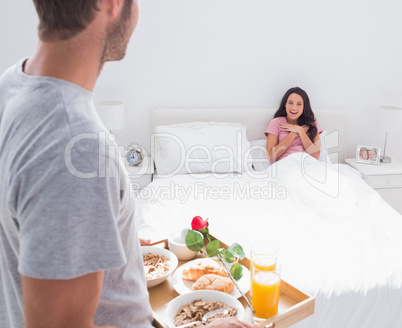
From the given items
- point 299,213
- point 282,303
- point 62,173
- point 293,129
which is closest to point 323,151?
point 293,129

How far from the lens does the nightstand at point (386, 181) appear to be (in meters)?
3.17

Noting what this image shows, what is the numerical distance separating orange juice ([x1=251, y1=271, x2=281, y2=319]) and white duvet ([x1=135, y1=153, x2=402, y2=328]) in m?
0.53

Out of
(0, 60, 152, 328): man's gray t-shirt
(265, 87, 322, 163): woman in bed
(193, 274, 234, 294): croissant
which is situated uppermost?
(0, 60, 152, 328): man's gray t-shirt

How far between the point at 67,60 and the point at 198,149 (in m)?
2.33

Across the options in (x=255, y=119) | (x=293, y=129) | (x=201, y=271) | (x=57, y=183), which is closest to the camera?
(x=57, y=183)

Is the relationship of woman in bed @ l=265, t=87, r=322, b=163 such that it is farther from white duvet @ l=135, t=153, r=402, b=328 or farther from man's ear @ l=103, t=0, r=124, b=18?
man's ear @ l=103, t=0, r=124, b=18

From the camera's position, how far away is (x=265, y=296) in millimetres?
1059

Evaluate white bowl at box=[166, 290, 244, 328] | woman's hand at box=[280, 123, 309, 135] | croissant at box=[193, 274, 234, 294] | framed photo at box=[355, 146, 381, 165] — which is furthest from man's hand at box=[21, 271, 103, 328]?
framed photo at box=[355, 146, 381, 165]

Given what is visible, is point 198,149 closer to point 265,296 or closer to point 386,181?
point 386,181

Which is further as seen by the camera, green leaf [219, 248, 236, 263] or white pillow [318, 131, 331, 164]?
white pillow [318, 131, 331, 164]

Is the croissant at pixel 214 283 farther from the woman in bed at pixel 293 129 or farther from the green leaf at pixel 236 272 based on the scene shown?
the woman in bed at pixel 293 129

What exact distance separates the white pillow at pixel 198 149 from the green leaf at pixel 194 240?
164cm

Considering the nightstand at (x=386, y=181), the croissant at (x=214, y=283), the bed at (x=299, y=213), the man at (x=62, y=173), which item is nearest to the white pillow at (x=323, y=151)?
the bed at (x=299, y=213)

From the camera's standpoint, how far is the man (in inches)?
23.1
